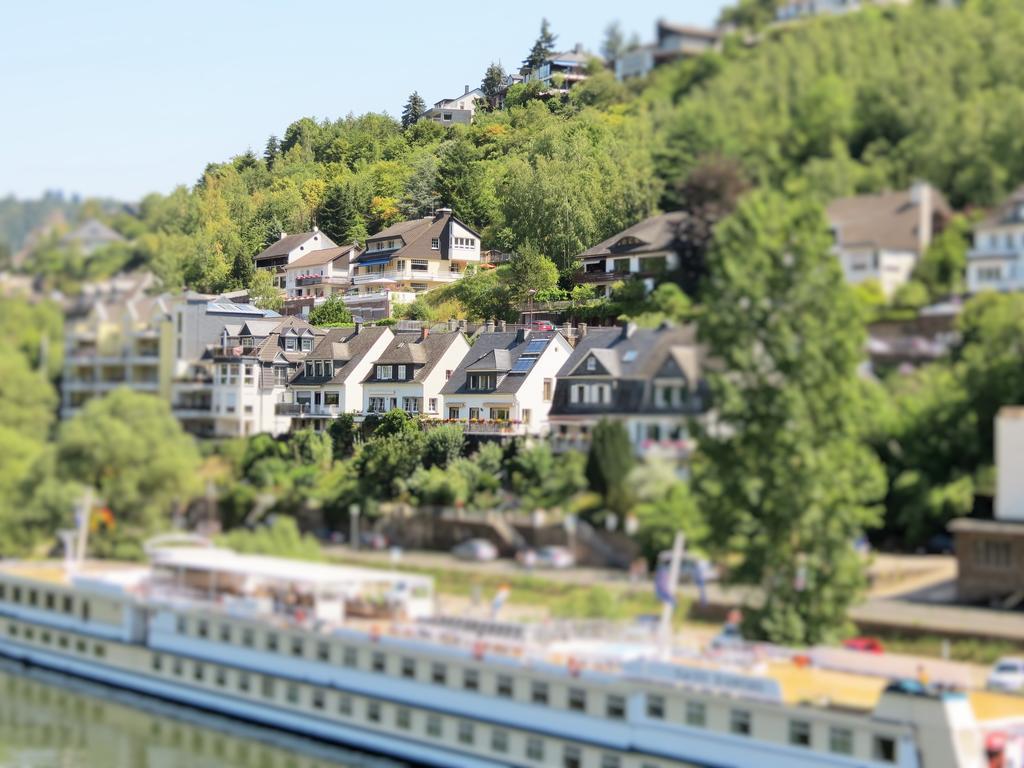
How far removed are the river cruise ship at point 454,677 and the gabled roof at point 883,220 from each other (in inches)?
242

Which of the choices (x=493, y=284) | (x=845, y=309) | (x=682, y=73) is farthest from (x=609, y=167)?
(x=493, y=284)

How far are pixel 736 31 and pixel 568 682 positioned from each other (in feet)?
34.6

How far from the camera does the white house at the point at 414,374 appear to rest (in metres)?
45.8

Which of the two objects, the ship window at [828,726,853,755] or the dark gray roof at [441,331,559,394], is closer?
the ship window at [828,726,853,755]

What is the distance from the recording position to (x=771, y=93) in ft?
79.2

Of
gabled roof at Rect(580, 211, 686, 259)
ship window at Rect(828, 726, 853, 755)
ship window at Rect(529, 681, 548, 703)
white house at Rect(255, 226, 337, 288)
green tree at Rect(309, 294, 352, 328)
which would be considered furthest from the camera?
green tree at Rect(309, 294, 352, 328)

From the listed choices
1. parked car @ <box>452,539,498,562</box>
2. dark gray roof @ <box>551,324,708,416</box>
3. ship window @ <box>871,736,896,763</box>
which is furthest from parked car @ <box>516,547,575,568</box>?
ship window @ <box>871,736,896,763</box>

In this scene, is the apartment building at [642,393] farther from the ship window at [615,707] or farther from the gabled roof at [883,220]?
the ship window at [615,707]

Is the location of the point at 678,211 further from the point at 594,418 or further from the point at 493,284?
the point at 493,284

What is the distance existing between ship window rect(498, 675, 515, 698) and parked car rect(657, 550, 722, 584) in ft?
9.24

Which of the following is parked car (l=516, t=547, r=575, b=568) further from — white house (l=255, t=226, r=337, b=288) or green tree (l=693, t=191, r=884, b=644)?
white house (l=255, t=226, r=337, b=288)

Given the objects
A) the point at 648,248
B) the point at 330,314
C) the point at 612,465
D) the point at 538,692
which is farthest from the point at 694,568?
the point at 330,314

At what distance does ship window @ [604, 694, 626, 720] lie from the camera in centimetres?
2077

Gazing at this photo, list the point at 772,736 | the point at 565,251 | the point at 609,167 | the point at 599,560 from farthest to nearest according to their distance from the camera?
the point at 565,251
the point at 609,167
the point at 599,560
the point at 772,736
